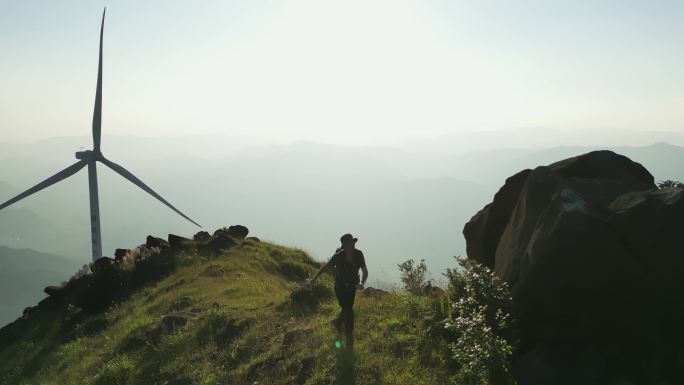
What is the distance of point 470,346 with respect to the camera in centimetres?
1035

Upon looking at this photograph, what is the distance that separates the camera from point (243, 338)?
16.0 metres

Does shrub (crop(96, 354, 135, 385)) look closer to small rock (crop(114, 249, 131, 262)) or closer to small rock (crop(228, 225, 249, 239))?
small rock (crop(114, 249, 131, 262))

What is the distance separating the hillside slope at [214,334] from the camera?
12905 millimetres

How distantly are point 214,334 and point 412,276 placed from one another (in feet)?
25.5

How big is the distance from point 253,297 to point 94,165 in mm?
26553

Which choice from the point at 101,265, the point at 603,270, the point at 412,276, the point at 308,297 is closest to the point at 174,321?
the point at 308,297

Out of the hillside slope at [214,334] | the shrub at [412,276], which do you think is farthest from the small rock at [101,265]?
the shrub at [412,276]

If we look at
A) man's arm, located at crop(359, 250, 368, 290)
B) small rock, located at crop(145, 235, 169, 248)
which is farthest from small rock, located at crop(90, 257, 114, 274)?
man's arm, located at crop(359, 250, 368, 290)

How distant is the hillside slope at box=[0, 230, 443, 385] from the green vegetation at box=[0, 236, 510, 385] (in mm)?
52

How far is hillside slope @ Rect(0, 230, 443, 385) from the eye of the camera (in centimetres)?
1290

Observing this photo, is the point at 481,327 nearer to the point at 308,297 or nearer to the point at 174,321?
the point at 308,297

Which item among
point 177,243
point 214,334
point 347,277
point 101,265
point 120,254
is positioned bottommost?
point 101,265

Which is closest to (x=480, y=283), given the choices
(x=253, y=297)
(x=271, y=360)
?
(x=271, y=360)

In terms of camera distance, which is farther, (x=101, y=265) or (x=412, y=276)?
(x=101, y=265)
